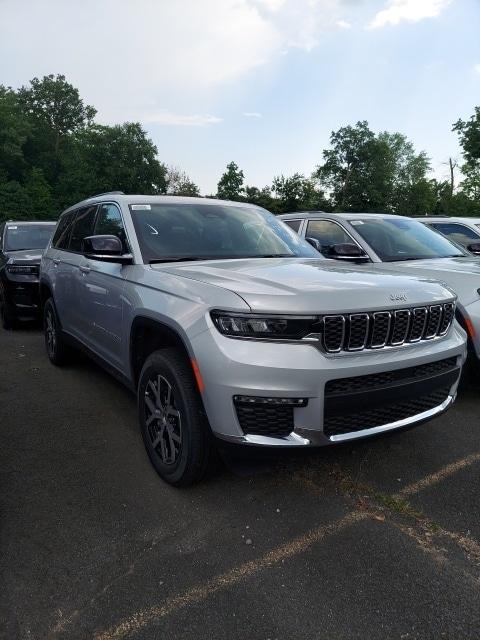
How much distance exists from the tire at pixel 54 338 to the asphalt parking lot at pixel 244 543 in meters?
1.76

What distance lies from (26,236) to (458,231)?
7.33m

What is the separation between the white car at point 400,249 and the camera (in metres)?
4.20

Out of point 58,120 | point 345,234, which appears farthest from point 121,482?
point 58,120

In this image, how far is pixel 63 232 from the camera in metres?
5.45

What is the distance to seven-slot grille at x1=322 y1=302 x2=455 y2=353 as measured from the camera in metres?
2.42

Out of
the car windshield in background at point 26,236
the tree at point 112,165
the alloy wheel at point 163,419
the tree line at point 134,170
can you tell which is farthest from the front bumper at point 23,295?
the tree at point 112,165

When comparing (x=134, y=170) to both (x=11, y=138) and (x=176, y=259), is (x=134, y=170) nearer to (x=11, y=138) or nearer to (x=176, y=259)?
(x=11, y=138)

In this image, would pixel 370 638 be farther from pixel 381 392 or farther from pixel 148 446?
pixel 148 446

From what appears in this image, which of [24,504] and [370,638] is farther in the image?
[24,504]

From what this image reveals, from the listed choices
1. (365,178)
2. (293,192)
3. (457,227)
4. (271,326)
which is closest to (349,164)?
(365,178)

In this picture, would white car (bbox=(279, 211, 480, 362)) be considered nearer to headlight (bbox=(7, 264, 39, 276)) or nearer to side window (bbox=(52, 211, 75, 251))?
side window (bbox=(52, 211, 75, 251))

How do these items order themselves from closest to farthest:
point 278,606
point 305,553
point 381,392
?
point 278,606 < point 305,553 < point 381,392

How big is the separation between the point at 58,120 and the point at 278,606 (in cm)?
7167

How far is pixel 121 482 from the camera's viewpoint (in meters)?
3.02
